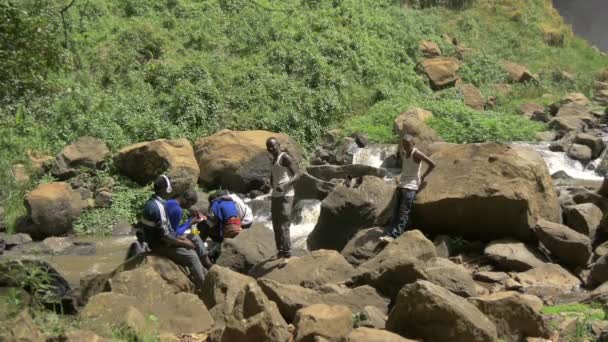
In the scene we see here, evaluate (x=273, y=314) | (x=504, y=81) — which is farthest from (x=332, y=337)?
(x=504, y=81)

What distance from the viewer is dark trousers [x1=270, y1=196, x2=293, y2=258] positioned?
30.5 ft

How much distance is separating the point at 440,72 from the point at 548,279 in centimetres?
1906

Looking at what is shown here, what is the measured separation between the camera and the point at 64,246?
47.9 feet

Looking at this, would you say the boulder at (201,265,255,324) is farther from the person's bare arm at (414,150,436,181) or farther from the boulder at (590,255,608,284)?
the boulder at (590,255,608,284)

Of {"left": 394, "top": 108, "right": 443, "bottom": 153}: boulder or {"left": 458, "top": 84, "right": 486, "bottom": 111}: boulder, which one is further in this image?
{"left": 458, "top": 84, "right": 486, "bottom": 111}: boulder

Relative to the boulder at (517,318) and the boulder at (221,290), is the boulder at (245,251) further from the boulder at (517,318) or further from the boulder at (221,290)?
the boulder at (517,318)

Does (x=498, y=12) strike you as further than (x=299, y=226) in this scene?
Yes

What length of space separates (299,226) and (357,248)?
4691 mm

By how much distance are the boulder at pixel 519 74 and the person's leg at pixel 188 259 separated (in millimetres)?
23669

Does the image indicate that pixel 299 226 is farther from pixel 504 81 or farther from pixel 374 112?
pixel 504 81

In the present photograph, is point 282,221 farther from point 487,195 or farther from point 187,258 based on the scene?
point 487,195

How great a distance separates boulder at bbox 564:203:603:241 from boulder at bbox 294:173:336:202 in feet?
19.2

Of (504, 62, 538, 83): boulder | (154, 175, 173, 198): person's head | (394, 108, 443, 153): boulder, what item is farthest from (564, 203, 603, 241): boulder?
(504, 62, 538, 83): boulder

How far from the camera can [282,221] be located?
9.36 meters
